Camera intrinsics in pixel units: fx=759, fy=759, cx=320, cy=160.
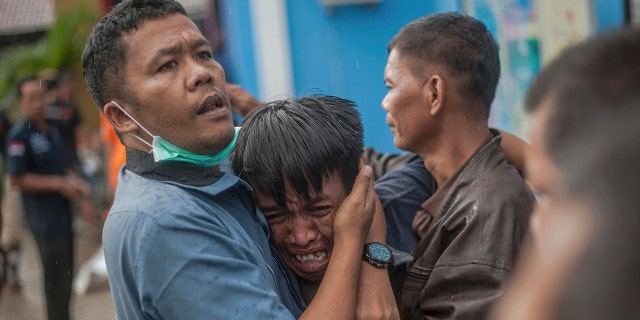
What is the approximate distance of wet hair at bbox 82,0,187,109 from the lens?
213 cm

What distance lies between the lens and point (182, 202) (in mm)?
1898

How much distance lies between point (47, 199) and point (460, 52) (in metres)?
4.57

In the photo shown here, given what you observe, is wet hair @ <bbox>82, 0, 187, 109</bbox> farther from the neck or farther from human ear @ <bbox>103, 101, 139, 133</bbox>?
the neck

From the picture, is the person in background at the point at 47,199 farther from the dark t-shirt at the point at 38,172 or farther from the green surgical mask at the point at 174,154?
the green surgical mask at the point at 174,154

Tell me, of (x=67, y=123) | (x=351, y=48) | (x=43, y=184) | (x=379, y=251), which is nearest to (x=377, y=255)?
(x=379, y=251)

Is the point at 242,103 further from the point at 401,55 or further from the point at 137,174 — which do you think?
the point at 137,174

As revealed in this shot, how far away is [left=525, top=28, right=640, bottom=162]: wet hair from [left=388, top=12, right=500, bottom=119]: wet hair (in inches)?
64.4

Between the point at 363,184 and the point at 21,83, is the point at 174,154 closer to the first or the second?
the point at 363,184

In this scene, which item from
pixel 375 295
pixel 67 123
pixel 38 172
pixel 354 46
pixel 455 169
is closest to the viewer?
pixel 375 295

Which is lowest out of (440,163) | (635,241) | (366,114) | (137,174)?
(366,114)

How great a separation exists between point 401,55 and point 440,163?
41 cm

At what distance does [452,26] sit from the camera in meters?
2.63

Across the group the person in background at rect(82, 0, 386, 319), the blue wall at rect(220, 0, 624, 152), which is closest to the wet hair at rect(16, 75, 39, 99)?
the blue wall at rect(220, 0, 624, 152)

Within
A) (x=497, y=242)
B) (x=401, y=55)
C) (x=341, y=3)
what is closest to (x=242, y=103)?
(x=401, y=55)
